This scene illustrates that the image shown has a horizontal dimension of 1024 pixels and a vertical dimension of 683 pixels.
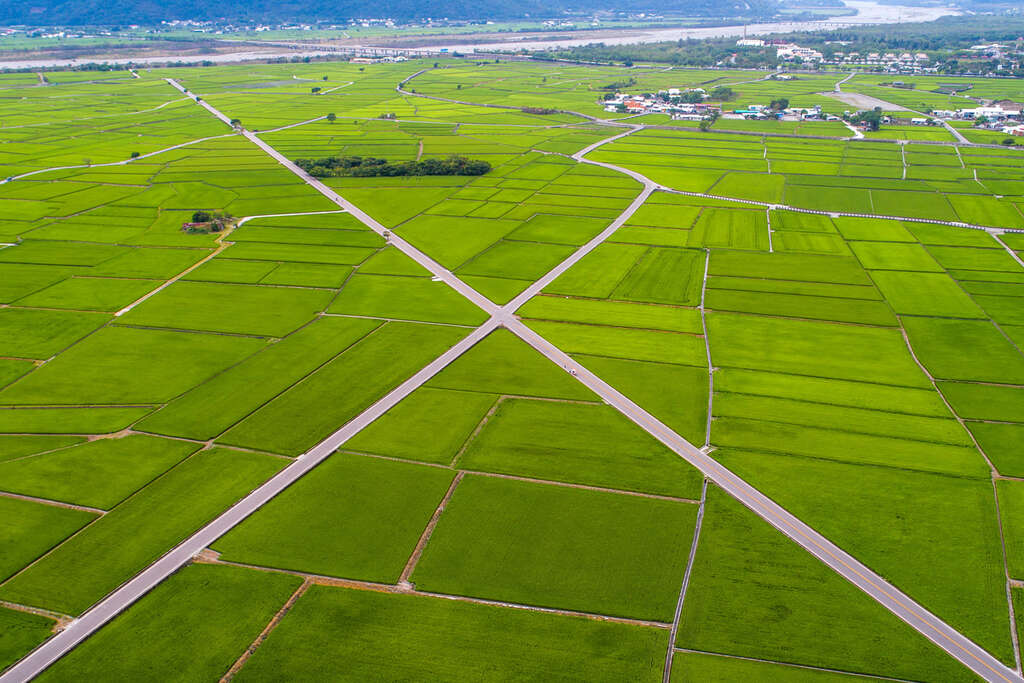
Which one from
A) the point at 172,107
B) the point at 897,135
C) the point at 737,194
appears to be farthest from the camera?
the point at 172,107

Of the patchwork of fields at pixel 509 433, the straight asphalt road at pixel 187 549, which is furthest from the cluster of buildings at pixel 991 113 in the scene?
the straight asphalt road at pixel 187 549

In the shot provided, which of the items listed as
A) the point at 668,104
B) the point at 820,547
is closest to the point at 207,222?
the point at 820,547

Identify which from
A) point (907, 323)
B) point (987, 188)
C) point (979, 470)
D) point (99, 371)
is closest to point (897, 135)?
point (987, 188)

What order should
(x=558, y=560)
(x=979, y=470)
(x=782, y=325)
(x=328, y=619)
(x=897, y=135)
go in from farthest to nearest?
(x=897, y=135), (x=782, y=325), (x=979, y=470), (x=558, y=560), (x=328, y=619)

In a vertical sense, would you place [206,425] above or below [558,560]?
above

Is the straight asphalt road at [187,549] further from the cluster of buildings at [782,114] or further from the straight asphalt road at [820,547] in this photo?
the cluster of buildings at [782,114]

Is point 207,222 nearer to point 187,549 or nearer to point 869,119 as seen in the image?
point 187,549

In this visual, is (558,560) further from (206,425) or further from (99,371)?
(99,371)
